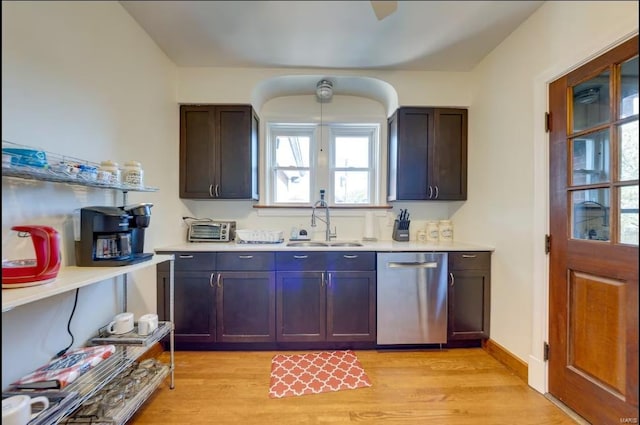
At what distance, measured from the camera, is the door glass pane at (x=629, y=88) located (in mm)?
1514

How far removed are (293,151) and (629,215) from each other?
104 inches

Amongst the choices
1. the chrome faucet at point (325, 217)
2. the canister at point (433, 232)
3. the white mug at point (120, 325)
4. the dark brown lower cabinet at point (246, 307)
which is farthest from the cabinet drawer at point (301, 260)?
the canister at point (433, 232)

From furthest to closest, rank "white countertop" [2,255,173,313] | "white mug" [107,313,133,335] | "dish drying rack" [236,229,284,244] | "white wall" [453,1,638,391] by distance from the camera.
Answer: "dish drying rack" [236,229,284,244] < "white mug" [107,313,133,335] < "white wall" [453,1,638,391] < "white countertop" [2,255,173,313]

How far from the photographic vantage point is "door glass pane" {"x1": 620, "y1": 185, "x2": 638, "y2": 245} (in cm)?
151

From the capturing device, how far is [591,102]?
5.69ft

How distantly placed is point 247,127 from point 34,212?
1727mm

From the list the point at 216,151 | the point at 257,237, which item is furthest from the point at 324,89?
the point at 257,237

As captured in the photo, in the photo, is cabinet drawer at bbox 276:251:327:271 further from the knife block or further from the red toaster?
the red toaster

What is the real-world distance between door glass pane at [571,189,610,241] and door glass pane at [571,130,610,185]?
0.24 ft

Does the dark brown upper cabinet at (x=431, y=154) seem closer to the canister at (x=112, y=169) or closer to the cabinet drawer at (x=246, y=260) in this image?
the cabinet drawer at (x=246, y=260)

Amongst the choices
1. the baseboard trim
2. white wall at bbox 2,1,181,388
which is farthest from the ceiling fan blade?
the baseboard trim

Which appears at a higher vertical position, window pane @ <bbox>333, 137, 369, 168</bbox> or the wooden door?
window pane @ <bbox>333, 137, 369, 168</bbox>

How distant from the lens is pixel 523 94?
85.9 inches

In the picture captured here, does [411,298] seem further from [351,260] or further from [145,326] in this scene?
[145,326]
